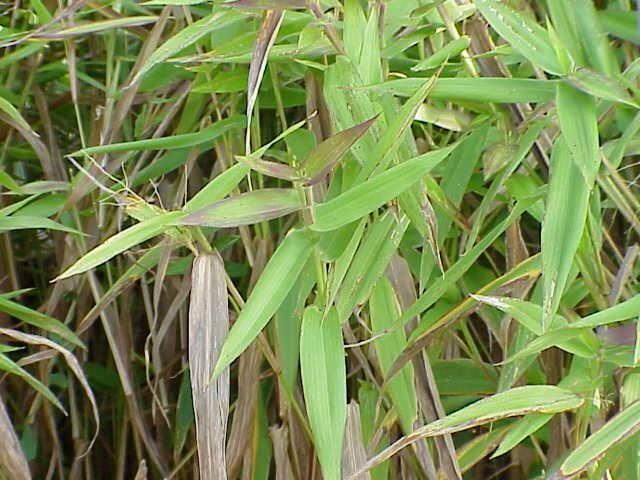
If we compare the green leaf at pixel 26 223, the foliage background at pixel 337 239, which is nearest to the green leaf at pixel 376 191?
the foliage background at pixel 337 239

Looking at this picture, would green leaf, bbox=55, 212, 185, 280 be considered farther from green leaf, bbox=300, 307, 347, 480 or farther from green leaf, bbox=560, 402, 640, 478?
green leaf, bbox=560, 402, 640, 478

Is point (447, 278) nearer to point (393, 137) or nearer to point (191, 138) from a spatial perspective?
point (393, 137)

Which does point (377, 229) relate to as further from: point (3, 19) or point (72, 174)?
point (3, 19)

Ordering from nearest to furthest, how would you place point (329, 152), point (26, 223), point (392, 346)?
1. point (329, 152)
2. point (392, 346)
3. point (26, 223)

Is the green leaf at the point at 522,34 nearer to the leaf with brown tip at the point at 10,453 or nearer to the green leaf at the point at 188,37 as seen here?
the green leaf at the point at 188,37

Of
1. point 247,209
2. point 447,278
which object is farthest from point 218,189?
point 447,278

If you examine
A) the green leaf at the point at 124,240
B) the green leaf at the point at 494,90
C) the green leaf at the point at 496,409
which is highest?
the green leaf at the point at 124,240

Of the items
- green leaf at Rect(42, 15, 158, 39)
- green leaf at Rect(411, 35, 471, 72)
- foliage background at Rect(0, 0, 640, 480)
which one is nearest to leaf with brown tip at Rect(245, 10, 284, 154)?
foliage background at Rect(0, 0, 640, 480)
